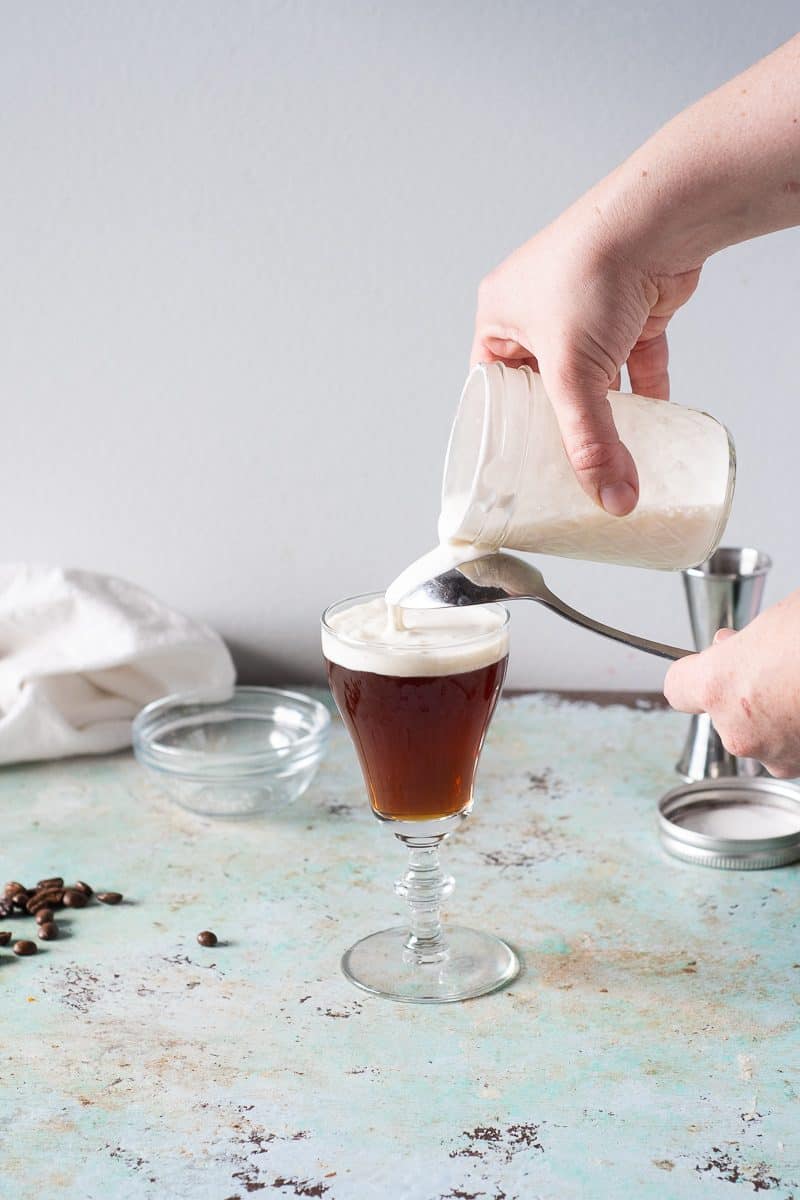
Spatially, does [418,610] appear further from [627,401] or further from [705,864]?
[705,864]

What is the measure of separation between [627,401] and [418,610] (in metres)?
0.27

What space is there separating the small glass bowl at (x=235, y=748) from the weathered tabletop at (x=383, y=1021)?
3cm

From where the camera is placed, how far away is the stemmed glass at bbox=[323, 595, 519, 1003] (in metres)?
1.21

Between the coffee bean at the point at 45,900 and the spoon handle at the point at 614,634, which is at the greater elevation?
the spoon handle at the point at 614,634

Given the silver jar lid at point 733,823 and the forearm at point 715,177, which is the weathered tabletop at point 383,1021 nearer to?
the silver jar lid at point 733,823

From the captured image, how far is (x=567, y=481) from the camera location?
1162mm

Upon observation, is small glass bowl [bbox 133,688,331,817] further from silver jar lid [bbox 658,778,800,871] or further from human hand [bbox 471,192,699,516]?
human hand [bbox 471,192,699,516]

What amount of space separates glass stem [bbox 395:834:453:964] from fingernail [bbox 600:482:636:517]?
0.37 metres

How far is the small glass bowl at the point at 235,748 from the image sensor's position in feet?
5.29

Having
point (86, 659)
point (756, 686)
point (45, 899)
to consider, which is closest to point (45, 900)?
point (45, 899)

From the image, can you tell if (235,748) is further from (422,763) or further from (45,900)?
(422,763)

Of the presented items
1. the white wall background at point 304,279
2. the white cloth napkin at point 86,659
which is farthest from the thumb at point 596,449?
the white cloth napkin at point 86,659

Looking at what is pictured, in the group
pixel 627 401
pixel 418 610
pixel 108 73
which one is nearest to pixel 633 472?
pixel 627 401

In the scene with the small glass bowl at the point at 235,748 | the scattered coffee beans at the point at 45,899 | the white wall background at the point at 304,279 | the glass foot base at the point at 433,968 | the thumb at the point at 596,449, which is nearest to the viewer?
the thumb at the point at 596,449
